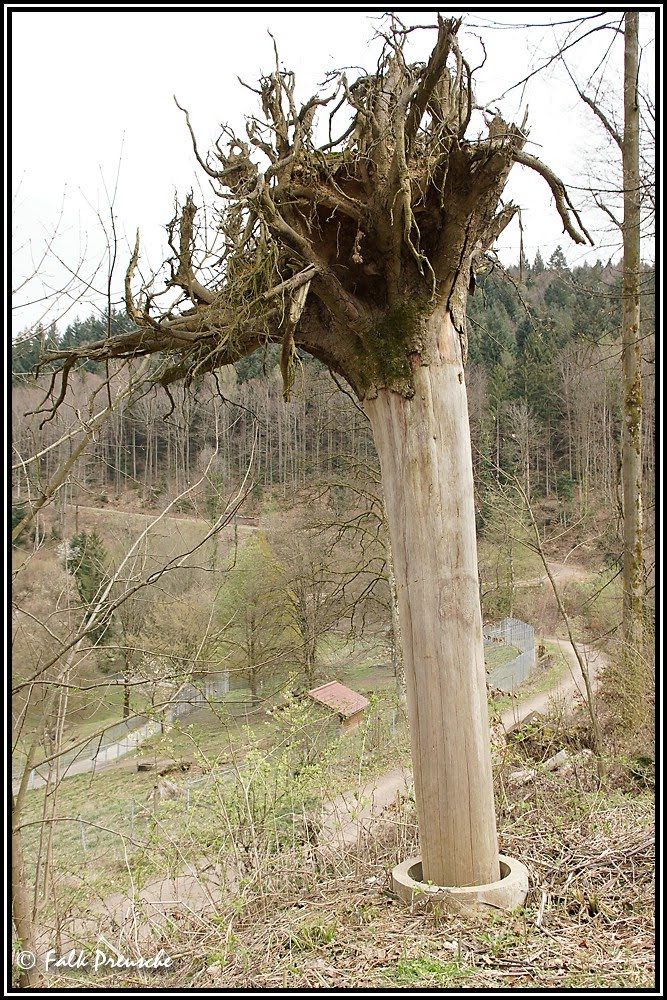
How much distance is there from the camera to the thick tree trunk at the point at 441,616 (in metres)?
3.30

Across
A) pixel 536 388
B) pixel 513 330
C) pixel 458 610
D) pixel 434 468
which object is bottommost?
pixel 458 610

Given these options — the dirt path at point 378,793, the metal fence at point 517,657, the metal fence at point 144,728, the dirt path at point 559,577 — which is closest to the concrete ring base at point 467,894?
the dirt path at point 378,793

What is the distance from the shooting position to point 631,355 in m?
8.93

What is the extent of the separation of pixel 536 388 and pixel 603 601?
17583 millimetres

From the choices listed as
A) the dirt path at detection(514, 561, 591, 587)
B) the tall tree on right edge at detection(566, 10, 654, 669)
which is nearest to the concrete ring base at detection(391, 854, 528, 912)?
the tall tree on right edge at detection(566, 10, 654, 669)

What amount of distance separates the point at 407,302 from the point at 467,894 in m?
2.81

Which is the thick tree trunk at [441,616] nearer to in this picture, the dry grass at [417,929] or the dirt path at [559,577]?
the dry grass at [417,929]

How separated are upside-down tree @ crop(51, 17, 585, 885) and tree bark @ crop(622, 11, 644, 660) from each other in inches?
229

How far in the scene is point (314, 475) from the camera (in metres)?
→ 16.6

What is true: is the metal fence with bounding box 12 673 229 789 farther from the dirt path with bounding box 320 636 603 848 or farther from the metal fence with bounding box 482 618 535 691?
the metal fence with bounding box 482 618 535 691

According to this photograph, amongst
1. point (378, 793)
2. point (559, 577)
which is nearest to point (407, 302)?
point (378, 793)
